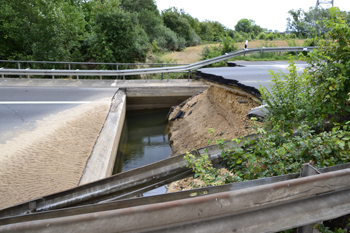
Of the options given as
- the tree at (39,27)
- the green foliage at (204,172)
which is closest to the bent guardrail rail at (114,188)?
the green foliage at (204,172)

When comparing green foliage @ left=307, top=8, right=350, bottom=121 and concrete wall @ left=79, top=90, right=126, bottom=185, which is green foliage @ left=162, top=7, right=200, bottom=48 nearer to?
concrete wall @ left=79, top=90, right=126, bottom=185

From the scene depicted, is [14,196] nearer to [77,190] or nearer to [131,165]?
[77,190]

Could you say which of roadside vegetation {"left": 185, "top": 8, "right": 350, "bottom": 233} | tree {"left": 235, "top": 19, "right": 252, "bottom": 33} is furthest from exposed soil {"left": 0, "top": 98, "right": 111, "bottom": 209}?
tree {"left": 235, "top": 19, "right": 252, "bottom": 33}

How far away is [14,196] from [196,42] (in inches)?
1492

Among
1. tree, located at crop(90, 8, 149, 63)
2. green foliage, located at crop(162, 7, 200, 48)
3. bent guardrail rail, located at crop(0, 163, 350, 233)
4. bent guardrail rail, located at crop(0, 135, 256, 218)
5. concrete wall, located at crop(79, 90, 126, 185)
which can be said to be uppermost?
green foliage, located at crop(162, 7, 200, 48)

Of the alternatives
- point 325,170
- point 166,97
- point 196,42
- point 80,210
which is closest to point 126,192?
point 80,210

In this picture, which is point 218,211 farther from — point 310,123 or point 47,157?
point 47,157

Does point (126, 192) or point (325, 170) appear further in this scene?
point (126, 192)

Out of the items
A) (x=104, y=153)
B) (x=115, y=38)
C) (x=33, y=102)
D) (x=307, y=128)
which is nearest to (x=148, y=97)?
(x=33, y=102)

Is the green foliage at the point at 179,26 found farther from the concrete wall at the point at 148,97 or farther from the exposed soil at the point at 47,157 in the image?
the exposed soil at the point at 47,157

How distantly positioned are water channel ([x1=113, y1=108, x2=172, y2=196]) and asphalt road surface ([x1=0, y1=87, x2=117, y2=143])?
1.92m

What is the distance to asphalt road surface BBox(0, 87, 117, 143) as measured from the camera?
355 inches

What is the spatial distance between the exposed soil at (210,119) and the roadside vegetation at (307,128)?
2.82 m

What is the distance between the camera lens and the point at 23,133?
834 cm
